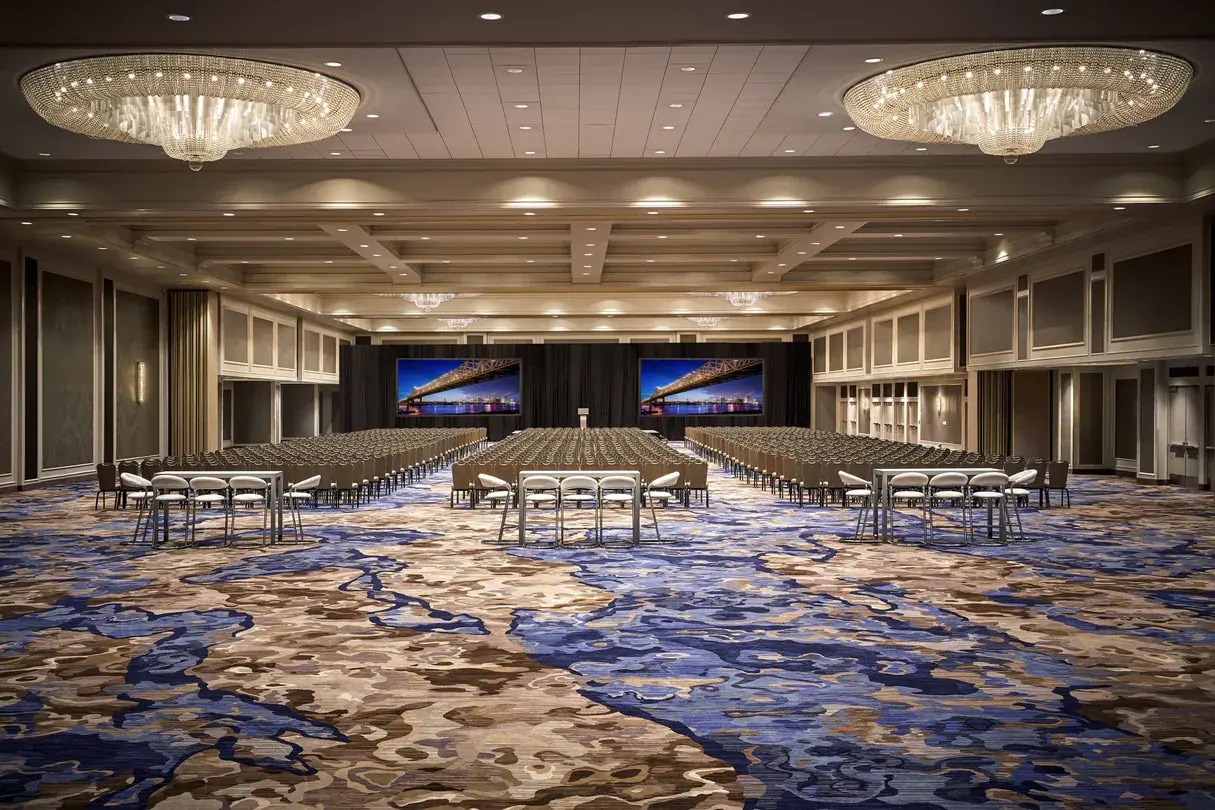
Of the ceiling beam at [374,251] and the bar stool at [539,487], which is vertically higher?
the ceiling beam at [374,251]

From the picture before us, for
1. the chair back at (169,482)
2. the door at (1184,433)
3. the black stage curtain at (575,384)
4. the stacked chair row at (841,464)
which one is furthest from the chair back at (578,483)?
the black stage curtain at (575,384)

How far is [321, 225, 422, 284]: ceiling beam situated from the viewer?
57.6ft

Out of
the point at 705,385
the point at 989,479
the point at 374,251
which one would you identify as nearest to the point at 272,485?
the point at 989,479

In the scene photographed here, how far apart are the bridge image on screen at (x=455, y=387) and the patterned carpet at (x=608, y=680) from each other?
3023cm

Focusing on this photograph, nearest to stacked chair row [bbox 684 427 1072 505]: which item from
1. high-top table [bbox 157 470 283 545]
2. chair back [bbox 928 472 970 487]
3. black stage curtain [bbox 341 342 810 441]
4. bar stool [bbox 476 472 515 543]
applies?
chair back [bbox 928 472 970 487]

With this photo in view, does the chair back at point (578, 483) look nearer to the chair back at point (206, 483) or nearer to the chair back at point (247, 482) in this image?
the chair back at point (247, 482)

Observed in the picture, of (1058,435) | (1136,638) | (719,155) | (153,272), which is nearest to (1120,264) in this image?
(1058,435)

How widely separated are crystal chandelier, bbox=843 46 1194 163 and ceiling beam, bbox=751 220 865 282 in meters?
6.39

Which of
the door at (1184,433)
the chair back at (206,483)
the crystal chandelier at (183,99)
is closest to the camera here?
the crystal chandelier at (183,99)

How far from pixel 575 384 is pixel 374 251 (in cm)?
2079

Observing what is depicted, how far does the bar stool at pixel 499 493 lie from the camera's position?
11.2 meters

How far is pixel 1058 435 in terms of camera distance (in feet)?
76.1

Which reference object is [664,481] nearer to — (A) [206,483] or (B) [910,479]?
(B) [910,479]

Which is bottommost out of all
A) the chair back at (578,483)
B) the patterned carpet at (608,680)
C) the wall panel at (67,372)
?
the patterned carpet at (608,680)
